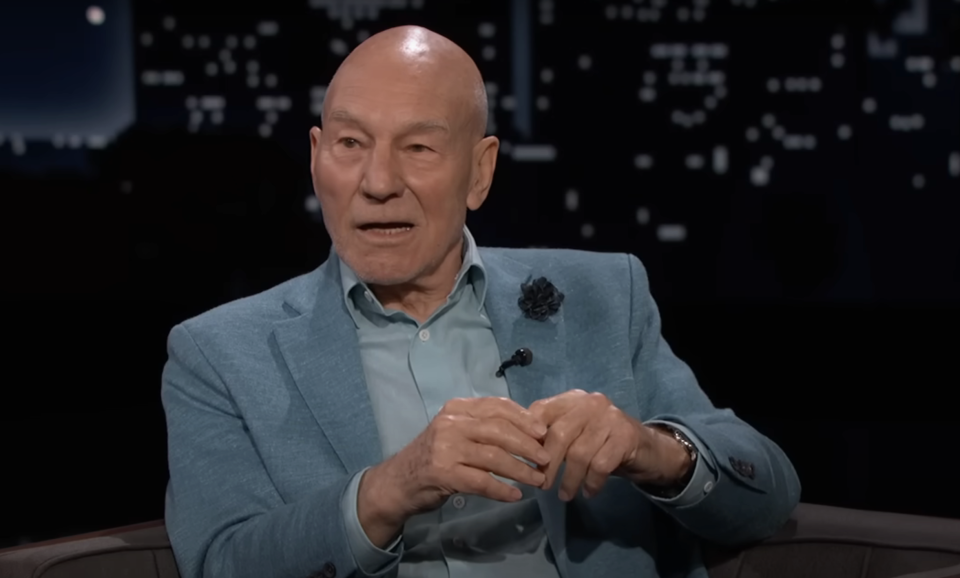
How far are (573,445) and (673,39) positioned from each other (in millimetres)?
2616

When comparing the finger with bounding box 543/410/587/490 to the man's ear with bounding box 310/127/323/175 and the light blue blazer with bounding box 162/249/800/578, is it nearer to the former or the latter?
the light blue blazer with bounding box 162/249/800/578

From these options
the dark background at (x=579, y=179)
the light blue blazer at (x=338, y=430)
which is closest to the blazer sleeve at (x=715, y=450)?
the light blue blazer at (x=338, y=430)

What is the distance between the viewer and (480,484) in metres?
1.47

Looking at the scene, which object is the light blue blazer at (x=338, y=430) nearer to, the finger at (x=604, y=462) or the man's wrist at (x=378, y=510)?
the man's wrist at (x=378, y=510)

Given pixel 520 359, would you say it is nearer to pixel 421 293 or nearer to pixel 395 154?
pixel 421 293

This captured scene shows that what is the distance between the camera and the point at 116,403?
4.03 metres

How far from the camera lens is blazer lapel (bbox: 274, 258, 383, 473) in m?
Answer: 1.76

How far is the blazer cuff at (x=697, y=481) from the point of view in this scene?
1.72m

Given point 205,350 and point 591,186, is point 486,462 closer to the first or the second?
point 205,350

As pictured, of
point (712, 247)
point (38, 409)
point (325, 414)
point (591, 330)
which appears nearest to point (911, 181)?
point (712, 247)

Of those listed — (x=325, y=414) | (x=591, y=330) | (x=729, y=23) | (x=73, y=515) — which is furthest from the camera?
(x=729, y=23)

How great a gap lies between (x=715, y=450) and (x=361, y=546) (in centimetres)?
56

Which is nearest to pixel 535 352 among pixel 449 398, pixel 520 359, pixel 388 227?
pixel 520 359

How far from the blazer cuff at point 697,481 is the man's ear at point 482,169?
1.64 feet
